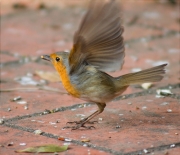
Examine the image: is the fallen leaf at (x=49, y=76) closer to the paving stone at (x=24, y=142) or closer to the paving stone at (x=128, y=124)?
the paving stone at (x=128, y=124)

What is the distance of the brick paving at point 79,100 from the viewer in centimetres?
349

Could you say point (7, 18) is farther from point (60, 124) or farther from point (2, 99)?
point (60, 124)

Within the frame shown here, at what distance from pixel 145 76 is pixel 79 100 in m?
0.84

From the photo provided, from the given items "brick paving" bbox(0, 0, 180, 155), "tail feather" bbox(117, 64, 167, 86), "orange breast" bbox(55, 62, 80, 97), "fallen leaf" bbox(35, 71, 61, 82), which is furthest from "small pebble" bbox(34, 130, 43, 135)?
"fallen leaf" bbox(35, 71, 61, 82)

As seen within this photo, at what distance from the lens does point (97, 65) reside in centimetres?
386

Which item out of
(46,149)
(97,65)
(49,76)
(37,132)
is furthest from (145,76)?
(49,76)

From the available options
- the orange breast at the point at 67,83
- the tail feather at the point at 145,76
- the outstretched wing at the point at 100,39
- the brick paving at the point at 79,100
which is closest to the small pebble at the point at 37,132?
the brick paving at the point at 79,100

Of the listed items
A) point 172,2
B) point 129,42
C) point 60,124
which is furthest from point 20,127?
point 172,2

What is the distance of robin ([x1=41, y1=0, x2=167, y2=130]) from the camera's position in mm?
3607

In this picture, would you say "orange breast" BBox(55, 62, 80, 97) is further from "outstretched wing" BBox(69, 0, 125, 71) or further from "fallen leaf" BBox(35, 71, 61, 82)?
"fallen leaf" BBox(35, 71, 61, 82)

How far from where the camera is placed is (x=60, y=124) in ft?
12.7

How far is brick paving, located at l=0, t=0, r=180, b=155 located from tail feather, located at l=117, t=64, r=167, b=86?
274 millimetres

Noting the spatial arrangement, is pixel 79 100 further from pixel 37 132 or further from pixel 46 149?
pixel 46 149

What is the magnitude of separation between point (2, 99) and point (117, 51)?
1183 millimetres
